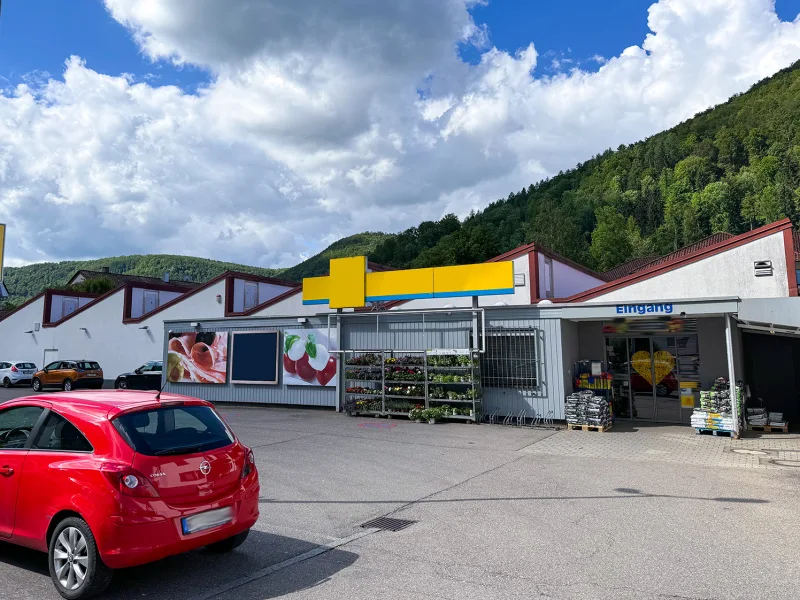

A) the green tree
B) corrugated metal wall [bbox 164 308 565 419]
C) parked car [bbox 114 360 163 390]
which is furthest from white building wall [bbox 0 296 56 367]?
the green tree

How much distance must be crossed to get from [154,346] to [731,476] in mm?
29625

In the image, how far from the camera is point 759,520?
6402mm

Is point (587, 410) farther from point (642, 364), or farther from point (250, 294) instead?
point (250, 294)

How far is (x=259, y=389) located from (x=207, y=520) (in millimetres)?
15670

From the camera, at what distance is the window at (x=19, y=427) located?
4.91 metres

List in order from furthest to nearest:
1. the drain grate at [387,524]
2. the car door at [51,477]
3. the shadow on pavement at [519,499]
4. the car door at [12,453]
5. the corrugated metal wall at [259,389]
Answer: the corrugated metal wall at [259,389]
the shadow on pavement at [519,499]
the drain grate at [387,524]
the car door at [12,453]
the car door at [51,477]

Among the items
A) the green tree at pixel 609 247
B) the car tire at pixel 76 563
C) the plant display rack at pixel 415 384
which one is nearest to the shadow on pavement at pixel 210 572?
the car tire at pixel 76 563

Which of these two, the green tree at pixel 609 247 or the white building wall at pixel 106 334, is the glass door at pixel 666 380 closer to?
the white building wall at pixel 106 334

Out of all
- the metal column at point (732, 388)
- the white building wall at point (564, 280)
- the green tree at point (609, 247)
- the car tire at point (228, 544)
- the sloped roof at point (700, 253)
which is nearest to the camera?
the car tire at point (228, 544)

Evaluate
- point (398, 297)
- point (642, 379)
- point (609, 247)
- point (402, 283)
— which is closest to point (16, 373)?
point (398, 297)

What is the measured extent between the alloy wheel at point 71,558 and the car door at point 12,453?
26.5 inches

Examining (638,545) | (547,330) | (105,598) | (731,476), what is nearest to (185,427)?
(105,598)

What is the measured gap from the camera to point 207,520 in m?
4.52

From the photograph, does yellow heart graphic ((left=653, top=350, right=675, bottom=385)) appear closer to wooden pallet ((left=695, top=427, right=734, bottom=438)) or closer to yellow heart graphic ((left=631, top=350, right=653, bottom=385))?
yellow heart graphic ((left=631, top=350, right=653, bottom=385))
